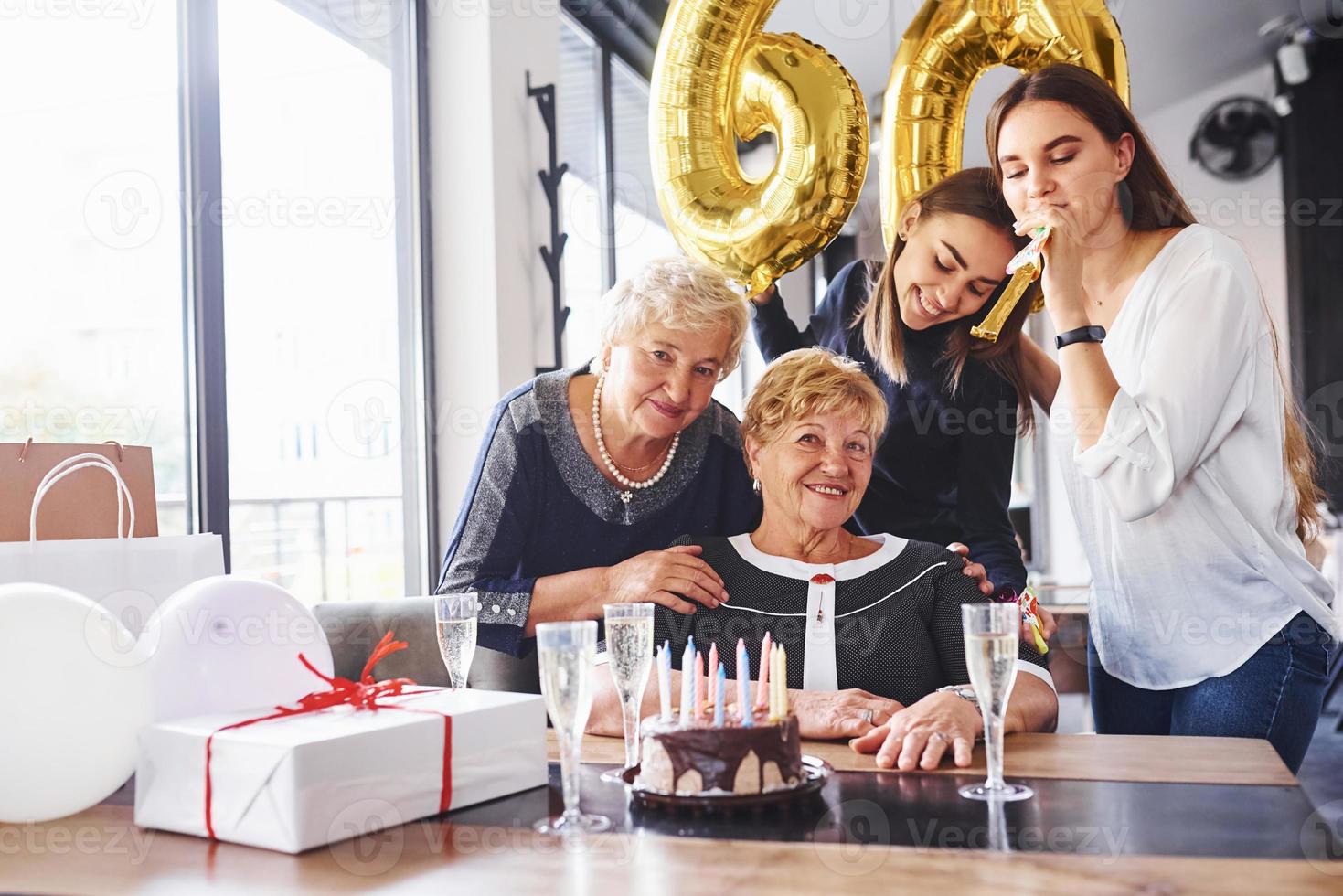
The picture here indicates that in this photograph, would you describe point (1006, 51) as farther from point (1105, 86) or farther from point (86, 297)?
point (86, 297)

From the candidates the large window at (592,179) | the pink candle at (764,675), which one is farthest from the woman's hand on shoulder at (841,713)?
the large window at (592,179)

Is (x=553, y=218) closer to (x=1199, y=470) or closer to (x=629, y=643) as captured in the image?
(x=1199, y=470)

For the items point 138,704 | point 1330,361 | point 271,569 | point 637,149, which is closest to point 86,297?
point 271,569

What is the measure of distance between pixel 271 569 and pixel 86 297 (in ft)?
2.69

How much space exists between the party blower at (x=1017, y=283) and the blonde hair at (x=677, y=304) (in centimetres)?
40

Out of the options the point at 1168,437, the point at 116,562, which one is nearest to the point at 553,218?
the point at 116,562

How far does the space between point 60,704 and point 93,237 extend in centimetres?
131

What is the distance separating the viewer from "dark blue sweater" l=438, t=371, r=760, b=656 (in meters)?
1.81

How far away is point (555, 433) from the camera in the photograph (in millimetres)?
1876

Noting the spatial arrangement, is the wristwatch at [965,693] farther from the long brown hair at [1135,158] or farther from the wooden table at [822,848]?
the long brown hair at [1135,158]

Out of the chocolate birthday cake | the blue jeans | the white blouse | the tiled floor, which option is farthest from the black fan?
the chocolate birthday cake

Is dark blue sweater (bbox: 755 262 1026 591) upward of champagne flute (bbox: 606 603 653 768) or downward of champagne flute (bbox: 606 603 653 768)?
upward

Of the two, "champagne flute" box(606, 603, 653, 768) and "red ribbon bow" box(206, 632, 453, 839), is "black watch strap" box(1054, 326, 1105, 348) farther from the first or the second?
"red ribbon bow" box(206, 632, 453, 839)

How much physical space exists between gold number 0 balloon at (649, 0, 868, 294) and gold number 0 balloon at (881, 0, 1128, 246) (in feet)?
0.25
